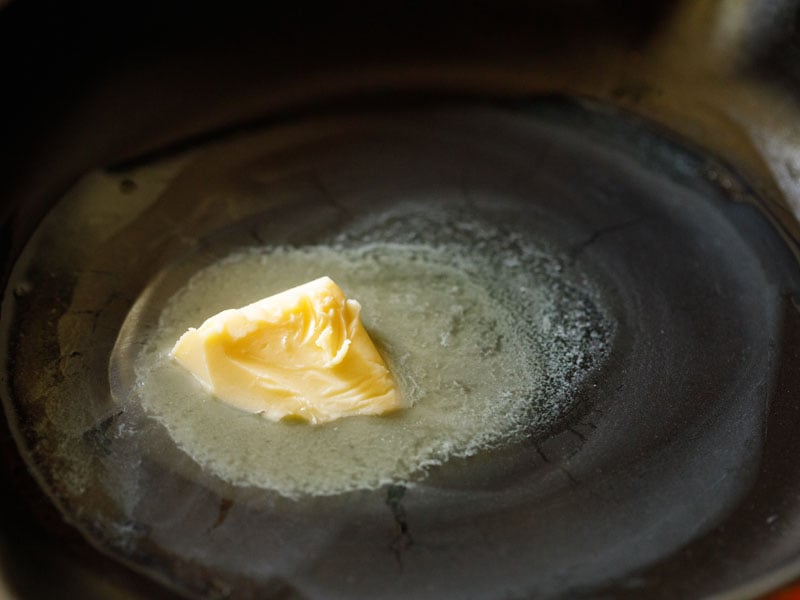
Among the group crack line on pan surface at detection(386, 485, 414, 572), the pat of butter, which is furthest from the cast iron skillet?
the pat of butter

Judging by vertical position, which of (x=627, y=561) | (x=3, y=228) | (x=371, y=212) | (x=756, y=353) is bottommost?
(x=627, y=561)

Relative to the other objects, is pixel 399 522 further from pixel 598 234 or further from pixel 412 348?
pixel 598 234

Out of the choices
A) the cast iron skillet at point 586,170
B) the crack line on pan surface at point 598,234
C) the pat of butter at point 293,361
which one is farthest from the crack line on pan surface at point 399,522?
the crack line on pan surface at point 598,234

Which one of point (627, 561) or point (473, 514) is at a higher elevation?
point (473, 514)

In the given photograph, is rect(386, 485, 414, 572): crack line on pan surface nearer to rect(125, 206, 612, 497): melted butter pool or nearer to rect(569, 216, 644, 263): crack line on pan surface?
rect(125, 206, 612, 497): melted butter pool

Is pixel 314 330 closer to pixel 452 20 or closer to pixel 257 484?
pixel 257 484

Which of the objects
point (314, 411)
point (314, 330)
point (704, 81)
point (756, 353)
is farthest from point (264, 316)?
point (704, 81)
